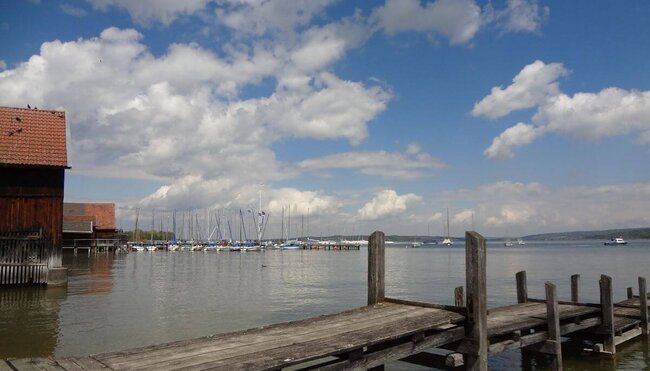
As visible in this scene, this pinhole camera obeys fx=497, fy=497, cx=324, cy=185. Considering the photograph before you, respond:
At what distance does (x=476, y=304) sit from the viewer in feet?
32.2

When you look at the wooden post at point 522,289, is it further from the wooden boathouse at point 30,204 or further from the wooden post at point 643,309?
the wooden boathouse at point 30,204

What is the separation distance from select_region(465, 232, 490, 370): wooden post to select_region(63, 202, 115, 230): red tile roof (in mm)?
72665

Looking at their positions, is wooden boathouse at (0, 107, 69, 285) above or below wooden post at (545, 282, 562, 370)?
above

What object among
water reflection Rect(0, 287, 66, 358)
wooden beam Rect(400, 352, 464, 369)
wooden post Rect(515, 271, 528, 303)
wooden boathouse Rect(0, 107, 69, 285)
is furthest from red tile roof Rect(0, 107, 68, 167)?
wooden post Rect(515, 271, 528, 303)

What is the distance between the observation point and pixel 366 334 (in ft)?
27.6

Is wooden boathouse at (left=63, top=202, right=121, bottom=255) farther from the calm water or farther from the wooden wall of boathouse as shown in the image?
the wooden wall of boathouse

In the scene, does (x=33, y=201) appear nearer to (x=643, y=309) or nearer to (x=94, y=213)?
(x=643, y=309)

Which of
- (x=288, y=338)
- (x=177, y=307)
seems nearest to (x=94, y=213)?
(x=177, y=307)

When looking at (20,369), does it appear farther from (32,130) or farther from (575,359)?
(32,130)

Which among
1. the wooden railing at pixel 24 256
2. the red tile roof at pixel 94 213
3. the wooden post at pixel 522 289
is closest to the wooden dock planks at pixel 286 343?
the wooden post at pixel 522 289

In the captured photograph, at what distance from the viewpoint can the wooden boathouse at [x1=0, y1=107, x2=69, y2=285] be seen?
25031 mm

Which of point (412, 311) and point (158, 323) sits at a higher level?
point (412, 311)

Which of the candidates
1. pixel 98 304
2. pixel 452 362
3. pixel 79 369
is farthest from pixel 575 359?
pixel 98 304

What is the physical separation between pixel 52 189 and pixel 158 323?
11.6 m
